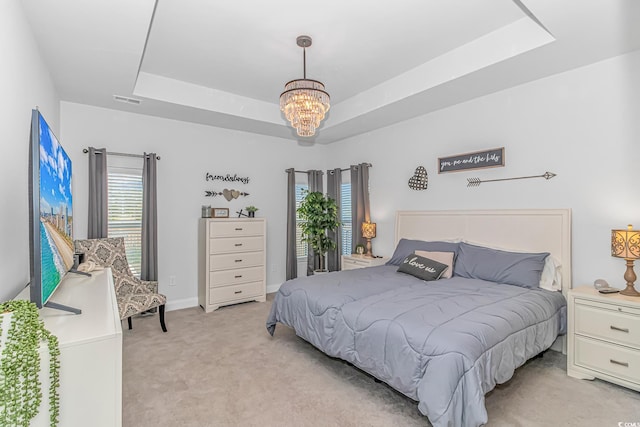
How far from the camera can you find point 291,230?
550cm

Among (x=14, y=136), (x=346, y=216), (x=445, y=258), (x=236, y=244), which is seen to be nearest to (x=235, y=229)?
(x=236, y=244)

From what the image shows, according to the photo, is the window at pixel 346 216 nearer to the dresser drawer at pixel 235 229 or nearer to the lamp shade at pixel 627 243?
the dresser drawer at pixel 235 229

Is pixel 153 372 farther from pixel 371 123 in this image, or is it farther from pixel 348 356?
pixel 371 123

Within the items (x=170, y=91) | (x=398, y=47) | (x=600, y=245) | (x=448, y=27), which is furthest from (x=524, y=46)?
(x=170, y=91)

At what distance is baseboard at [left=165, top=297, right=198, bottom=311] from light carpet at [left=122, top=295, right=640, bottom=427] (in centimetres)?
110

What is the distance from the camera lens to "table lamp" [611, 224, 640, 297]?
2465 millimetres

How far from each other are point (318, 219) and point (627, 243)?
11.8 feet

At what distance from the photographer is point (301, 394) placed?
7.88 feet

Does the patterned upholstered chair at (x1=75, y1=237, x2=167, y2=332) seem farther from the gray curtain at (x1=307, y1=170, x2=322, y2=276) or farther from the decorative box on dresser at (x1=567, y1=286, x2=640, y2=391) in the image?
the decorative box on dresser at (x1=567, y1=286, x2=640, y2=391)

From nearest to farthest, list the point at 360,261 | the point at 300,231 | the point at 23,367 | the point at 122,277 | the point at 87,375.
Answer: the point at 23,367 < the point at 87,375 < the point at 122,277 < the point at 360,261 < the point at 300,231

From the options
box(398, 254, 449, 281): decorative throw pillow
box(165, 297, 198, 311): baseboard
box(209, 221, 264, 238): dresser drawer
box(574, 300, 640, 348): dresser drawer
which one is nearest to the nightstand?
box(398, 254, 449, 281): decorative throw pillow

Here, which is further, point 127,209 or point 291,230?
point 291,230

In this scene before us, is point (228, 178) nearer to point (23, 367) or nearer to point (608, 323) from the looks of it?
point (23, 367)

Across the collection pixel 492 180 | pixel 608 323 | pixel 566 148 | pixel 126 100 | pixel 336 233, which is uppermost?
pixel 126 100
